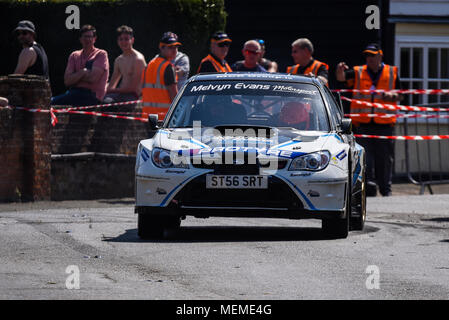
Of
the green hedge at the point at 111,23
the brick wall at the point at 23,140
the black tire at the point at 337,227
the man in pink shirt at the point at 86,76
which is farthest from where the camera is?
the green hedge at the point at 111,23

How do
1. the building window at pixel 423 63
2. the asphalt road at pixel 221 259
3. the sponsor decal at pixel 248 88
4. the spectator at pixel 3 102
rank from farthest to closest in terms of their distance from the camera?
the building window at pixel 423 63
the spectator at pixel 3 102
the sponsor decal at pixel 248 88
the asphalt road at pixel 221 259

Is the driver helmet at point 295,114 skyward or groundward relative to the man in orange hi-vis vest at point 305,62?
groundward

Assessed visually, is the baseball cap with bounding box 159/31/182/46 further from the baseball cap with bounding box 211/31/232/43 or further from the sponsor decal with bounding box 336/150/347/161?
the sponsor decal with bounding box 336/150/347/161

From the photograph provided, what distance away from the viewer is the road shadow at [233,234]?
35.5 feet

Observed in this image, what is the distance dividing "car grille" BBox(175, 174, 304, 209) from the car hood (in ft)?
0.89

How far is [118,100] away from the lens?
1777cm

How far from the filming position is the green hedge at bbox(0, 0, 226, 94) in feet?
65.3

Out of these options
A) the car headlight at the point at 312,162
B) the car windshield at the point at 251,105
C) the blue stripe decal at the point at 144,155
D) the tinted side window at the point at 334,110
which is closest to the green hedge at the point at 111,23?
the tinted side window at the point at 334,110

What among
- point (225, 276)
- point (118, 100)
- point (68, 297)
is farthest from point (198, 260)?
point (118, 100)

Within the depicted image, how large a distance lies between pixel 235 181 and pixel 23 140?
6.17 metres

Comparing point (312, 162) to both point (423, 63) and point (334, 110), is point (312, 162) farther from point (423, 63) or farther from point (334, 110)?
point (423, 63)

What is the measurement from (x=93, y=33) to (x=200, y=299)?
10997 mm

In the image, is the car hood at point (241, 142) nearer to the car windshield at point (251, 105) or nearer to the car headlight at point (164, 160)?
the car headlight at point (164, 160)

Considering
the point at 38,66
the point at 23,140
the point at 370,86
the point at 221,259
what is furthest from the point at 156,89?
the point at 221,259
